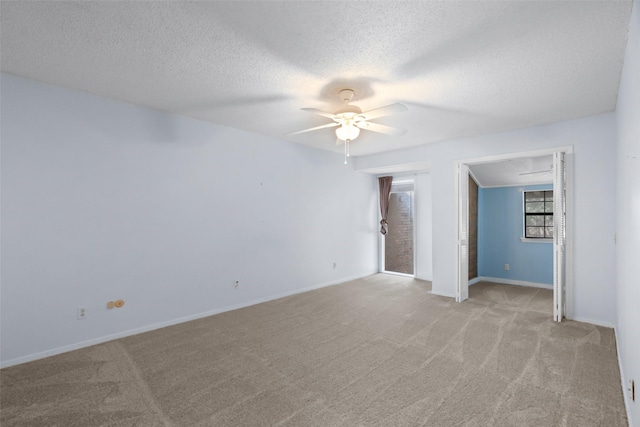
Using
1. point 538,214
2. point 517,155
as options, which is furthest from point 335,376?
point 538,214

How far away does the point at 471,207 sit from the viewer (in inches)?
228

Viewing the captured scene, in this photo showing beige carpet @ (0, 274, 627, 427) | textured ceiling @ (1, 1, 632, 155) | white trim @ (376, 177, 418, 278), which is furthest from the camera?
white trim @ (376, 177, 418, 278)

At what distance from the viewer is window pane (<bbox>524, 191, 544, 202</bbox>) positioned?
5664 mm

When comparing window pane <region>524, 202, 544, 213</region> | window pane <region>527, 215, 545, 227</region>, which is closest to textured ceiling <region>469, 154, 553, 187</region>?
window pane <region>524, 202, 544, 213</region>

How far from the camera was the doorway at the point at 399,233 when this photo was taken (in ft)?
21.7

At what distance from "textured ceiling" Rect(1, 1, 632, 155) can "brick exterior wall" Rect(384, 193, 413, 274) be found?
334 centimetres

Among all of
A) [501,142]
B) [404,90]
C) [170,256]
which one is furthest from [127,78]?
[501,142]

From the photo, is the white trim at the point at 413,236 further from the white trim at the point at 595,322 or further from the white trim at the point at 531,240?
the white trim at the point at 595,322

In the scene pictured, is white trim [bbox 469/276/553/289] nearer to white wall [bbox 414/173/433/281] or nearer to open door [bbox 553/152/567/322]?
white wall [bbox 414/173/433/281]

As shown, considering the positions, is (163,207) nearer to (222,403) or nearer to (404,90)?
(222,403)

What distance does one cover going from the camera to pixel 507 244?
5.87 m

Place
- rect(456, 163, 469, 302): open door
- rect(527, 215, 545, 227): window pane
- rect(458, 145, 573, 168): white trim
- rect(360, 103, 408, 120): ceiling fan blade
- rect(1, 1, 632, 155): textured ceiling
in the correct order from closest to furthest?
rect(1, 1, 632, 155): textured ceiling
rect(360, 103, 408, 120): ceiling fan blade
rect(458, 145, 573, 168): white trim
rect(456, 163, 469, 302): open door
rect(527, 215, 545, 227): window pane

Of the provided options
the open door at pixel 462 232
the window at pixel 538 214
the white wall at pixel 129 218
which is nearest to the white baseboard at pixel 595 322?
the open door at pixel 462 232

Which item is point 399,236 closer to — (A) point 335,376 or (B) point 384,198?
(B) point 384,198
